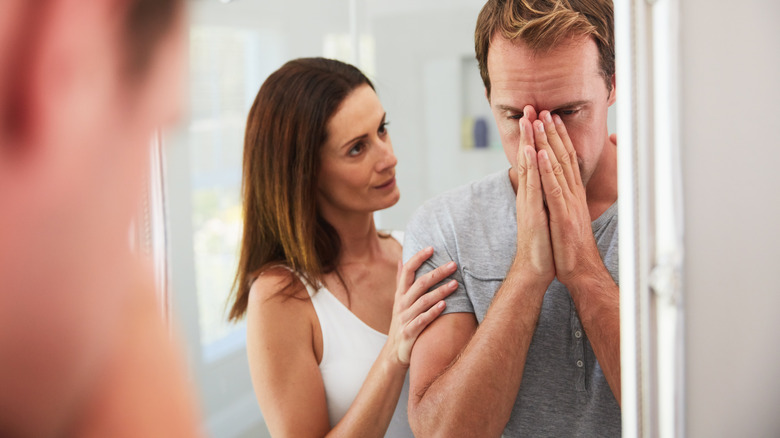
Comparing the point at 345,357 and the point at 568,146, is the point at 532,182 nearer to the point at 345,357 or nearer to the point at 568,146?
the point at 568,146

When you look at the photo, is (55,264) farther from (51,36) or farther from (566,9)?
(566,9)

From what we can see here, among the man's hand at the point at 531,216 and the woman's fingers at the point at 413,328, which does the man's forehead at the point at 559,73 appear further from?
the woman's fingers at the point at 413,328

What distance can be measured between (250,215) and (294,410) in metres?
0.29

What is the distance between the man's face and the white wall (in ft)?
0.66

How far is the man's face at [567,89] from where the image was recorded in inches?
27.2

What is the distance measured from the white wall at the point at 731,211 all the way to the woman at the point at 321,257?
412 mm

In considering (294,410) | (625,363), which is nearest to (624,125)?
(625,363)

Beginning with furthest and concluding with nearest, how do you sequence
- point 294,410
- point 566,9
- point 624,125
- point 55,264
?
point 294,410 → point 566,9 → point 624,125 → point 55,264

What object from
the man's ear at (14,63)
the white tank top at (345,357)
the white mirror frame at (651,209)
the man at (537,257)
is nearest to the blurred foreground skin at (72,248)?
the man's ear at (14,63)

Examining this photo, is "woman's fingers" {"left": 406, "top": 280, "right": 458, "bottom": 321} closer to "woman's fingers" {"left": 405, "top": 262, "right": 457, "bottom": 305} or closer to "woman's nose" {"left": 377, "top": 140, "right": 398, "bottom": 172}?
"woman's fingers" {"left": 405, "top": 262, "right": 457, "bottom": 305}

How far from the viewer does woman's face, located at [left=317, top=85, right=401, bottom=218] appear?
2.80ft

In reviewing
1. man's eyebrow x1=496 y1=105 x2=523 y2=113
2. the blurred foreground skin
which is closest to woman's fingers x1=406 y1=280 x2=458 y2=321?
man's eyebrow x1=496 y1=105 x2=523 y2=113

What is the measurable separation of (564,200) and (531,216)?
4 centimetres

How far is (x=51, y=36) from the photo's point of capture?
1.08 ft
